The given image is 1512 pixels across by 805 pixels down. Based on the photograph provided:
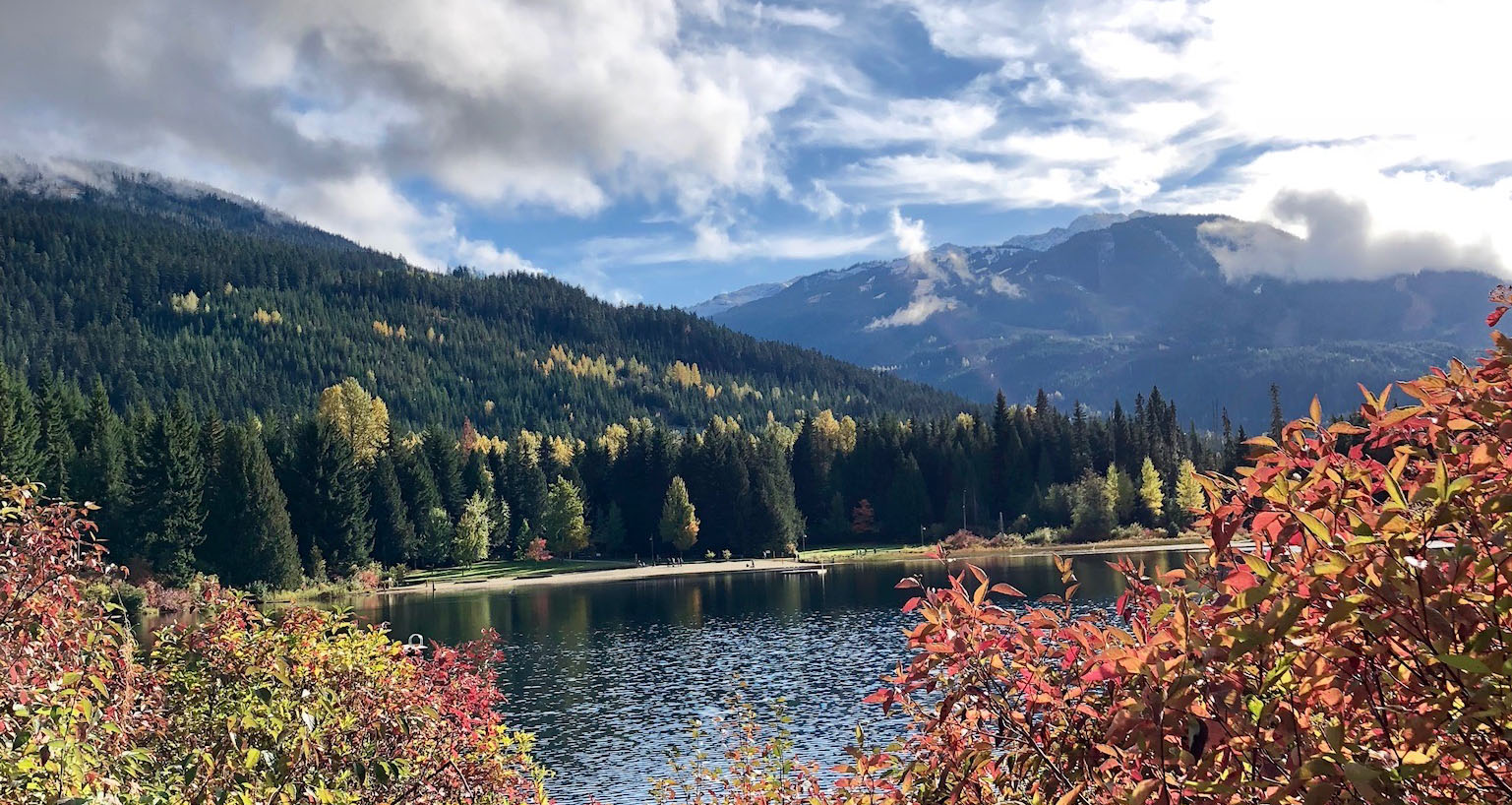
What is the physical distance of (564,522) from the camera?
118125 millimetres

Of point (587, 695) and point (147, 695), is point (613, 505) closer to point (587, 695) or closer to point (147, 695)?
point (587, 695)

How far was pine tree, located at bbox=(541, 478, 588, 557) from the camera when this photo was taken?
11806cm

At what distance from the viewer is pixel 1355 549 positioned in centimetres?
270

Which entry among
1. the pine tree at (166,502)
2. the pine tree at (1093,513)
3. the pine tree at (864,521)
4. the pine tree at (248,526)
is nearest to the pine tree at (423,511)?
the pine tree at (248,526)

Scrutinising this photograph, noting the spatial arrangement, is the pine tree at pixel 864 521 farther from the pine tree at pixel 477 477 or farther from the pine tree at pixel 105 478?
the pine tree at pixel 105 478

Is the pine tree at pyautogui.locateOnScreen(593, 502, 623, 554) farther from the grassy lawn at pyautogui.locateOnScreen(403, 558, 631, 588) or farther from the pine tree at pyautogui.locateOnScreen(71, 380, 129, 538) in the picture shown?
the pine tree at pyautogui.locateOnScreen(71, 380, 129, 538)

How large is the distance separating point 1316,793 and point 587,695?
45.7 meters

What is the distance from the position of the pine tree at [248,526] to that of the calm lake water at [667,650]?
769 cm

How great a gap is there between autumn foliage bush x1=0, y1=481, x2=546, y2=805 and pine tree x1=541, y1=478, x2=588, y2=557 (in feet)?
352

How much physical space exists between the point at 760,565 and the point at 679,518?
500 inches

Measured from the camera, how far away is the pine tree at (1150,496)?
404 ft

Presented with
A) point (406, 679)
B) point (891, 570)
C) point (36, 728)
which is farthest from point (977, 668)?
point (891, 570)

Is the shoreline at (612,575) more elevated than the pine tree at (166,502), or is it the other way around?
the pine tree at (166,502)

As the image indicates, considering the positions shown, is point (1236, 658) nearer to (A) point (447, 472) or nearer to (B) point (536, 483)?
(A) point (447, 472)
